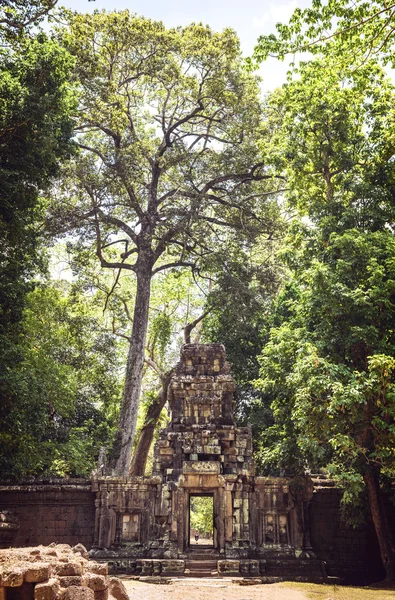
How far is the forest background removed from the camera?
40.4ft

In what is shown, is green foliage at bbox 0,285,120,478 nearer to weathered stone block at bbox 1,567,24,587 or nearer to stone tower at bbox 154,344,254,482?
stone tower at bbox 154,344,254,482

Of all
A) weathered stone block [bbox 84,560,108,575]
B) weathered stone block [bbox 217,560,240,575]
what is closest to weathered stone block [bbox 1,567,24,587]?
weathered stone block [bbox 84,560,108,575]

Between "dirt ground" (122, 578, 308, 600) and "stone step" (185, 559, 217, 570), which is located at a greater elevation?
"stone step" (185, 559, 217, 570)

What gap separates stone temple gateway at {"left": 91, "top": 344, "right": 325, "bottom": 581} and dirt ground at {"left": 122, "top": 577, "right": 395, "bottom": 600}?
1.37 meters

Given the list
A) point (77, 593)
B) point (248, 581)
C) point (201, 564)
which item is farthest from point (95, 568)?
point (201, 564)

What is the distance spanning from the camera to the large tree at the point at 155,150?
20062mm

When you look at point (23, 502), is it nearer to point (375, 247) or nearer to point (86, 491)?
point (86, 491)

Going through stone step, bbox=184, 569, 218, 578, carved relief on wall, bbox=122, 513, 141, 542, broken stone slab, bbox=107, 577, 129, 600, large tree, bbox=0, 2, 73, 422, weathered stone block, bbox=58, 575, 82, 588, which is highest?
large tree, bbox=0, 2, 73, 422

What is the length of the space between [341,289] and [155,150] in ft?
49.3

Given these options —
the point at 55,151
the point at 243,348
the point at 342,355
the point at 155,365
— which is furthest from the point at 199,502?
the point at 55,151

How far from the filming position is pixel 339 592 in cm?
1059

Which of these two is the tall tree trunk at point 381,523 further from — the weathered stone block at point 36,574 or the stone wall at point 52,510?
the weathered stone block at point 36,574

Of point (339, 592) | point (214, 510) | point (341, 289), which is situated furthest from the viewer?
point (214, 510)

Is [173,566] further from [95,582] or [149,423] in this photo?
[149,423]
